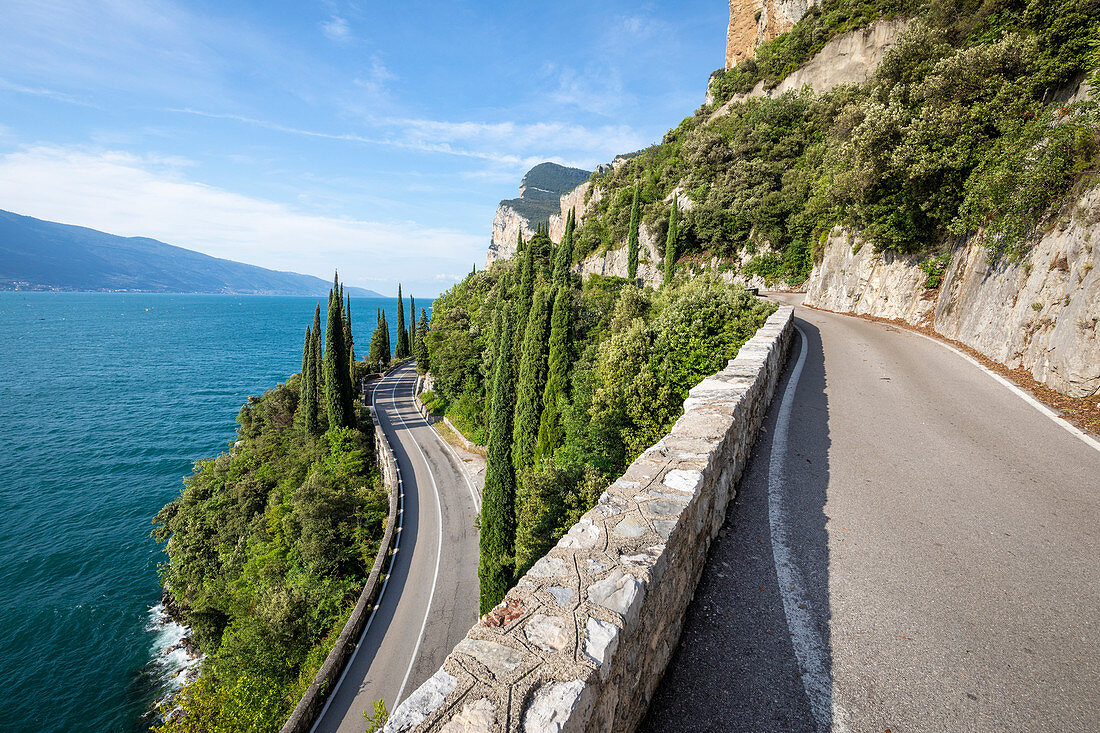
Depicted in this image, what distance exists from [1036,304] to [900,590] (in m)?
10.7

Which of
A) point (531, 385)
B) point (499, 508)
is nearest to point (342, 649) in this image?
point (499, 508)

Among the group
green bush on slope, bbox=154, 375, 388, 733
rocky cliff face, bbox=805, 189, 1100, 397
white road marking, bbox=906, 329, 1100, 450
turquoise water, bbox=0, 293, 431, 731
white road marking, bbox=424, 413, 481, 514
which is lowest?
turquoise water, bbox=0, 293, 431, 731

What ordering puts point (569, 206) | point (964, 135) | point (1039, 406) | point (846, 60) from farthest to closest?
1. point (569, 206)
2. point (846, 60)
3. point (964, 135)
4. point (1039, 406)

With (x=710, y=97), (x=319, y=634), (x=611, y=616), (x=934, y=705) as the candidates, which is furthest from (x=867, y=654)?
(x=710, y=97)

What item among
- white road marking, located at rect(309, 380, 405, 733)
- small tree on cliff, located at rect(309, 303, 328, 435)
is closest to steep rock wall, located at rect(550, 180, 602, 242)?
small tree on cliff, located at rect(309, 303, 328, 435)

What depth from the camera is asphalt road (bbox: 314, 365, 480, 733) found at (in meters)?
14.7

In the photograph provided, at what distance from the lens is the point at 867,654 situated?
311cm

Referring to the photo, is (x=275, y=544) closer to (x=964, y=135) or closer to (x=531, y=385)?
(x=531, y=385)

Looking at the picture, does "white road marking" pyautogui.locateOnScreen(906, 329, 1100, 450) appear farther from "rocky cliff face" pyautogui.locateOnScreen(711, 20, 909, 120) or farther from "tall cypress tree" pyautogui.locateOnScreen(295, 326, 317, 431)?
"tall cypress tree" pyautogui.locateOnScreen(295, 326, 317, 431)

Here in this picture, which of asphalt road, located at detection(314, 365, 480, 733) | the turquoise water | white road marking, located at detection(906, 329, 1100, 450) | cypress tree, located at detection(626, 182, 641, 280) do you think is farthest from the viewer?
cypress tree, located at detection(626, 182, 641, 280)

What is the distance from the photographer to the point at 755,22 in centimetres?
5694

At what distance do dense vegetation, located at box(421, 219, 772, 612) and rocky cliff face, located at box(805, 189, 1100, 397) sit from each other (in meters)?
5.47

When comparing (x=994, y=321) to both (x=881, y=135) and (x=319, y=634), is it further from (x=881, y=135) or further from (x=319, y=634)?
(x=319, y=634)

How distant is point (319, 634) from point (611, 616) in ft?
66.8
